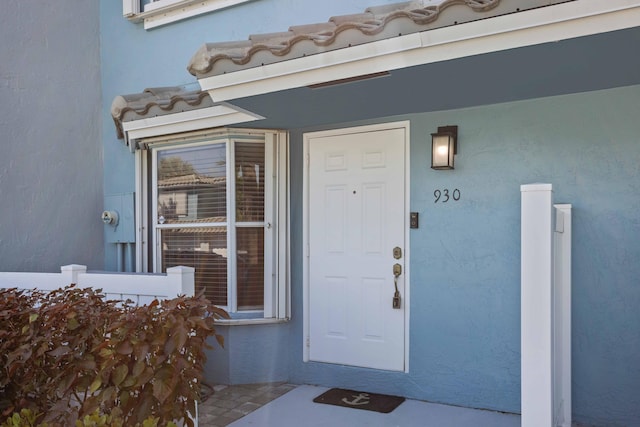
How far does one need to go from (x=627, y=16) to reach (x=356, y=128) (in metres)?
2.70

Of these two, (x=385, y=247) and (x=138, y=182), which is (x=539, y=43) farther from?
(x=138, y=182)

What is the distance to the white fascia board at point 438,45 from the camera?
2.88 meters

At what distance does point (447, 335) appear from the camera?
470 cm

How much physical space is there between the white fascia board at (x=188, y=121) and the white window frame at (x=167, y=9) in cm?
141

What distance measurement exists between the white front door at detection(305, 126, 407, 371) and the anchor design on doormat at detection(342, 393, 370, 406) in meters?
0.30

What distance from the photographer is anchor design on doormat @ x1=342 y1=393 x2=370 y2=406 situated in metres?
4.85

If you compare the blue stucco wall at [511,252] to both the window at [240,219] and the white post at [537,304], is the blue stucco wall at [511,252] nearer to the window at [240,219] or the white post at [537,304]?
the window at [240,219]

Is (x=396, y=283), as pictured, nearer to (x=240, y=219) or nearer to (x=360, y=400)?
(x=360, y=400)

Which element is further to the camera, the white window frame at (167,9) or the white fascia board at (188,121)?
the white window frame at (167,9)

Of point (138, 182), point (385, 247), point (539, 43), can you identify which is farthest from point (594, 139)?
point (138, 182)

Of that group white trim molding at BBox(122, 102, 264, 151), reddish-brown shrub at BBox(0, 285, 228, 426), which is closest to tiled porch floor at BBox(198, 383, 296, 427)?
reddish-brown shrub at BBox(0, 285, 228, 426)

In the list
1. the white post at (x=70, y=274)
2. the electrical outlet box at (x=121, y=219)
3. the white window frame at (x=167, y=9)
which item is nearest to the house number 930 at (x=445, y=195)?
the white window frame at (x=167, y=9)

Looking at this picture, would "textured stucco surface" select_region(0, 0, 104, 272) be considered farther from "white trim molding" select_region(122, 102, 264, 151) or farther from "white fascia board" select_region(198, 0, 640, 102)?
"white fascia board" select_region(198, 0, 640, 102)

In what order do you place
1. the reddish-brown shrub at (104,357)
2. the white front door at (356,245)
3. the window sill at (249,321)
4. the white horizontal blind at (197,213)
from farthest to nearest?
the white horizontal blind at (197,213)
the window sill at (249,321)
the white front door at (356,245)
the reddish-brown shrub at (104,357)
